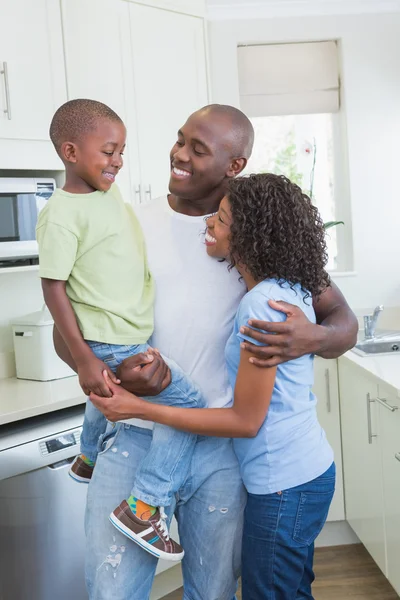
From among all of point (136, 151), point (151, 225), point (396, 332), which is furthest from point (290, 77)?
point (151, 225)

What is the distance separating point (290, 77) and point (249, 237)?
273 cm

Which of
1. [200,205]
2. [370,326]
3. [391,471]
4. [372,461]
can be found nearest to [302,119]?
[370,326]

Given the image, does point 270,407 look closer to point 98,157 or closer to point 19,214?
point 98,157

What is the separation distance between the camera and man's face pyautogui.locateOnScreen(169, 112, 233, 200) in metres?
1.65

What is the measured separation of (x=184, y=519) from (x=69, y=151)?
80 cm

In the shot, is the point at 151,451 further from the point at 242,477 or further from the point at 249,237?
the point at 249,237

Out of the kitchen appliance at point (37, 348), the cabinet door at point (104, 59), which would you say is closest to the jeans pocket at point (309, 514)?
the kitchen appliance at point (37, 348)

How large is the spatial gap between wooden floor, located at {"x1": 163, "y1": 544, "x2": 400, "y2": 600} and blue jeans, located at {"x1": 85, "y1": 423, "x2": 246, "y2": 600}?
160 centimetres

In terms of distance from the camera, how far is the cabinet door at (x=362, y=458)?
300cm

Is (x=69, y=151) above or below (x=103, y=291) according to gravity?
above

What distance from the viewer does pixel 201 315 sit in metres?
1.66

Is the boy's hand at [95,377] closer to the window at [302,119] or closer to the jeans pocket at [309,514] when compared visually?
the jeans pocket at [309,514]

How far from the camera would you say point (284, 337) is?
59.6 inches

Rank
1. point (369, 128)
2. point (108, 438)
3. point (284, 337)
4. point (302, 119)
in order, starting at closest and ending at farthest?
point (284, 337), point (108, 438), point (369, 128), point (302, 119)
